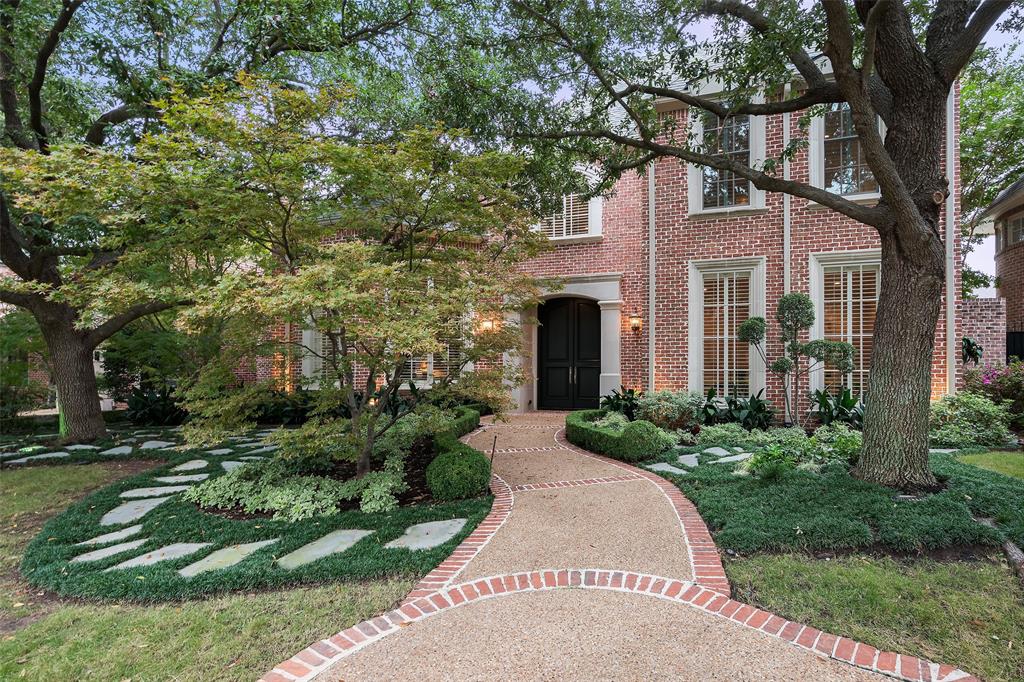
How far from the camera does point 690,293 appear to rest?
9.07 m

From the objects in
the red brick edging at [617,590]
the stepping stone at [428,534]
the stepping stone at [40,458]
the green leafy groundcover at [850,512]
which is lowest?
the stepping stone at [40,458]

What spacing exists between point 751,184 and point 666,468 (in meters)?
5.83

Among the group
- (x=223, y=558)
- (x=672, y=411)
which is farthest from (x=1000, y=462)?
(x=223, y=558)

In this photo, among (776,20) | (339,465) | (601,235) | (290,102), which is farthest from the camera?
(601,235)

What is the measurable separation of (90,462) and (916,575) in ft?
29.1

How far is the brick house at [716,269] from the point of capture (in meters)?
8.24

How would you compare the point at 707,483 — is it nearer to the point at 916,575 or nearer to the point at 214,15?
the point at 916,575

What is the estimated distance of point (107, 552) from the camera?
3.60 metres

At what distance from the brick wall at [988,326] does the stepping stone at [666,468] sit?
22.4 ft

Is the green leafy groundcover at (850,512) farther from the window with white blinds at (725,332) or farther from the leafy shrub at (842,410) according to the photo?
the window with white blinds at (725,332)

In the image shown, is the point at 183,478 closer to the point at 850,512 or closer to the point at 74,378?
the point at 74,378

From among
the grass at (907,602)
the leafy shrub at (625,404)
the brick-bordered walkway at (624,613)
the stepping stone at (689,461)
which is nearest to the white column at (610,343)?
the leafy shrub at (625,404)

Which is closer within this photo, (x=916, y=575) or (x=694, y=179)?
(x=916, y=575)

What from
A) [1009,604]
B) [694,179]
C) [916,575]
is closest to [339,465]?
[916,575]
